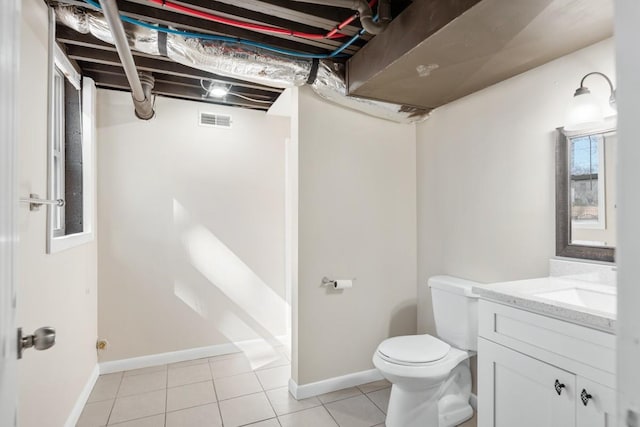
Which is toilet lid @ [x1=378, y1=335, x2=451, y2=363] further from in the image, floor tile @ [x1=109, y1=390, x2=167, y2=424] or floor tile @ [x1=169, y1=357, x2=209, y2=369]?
floor tile @ [x1=169, y1=357, x2=209, y2=369]

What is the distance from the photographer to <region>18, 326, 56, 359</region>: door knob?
69cm

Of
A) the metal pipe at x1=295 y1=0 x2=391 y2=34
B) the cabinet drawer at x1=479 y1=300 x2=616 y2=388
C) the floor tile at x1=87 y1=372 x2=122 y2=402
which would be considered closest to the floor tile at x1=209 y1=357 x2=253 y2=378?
the floor tile at x1=87 y1=372 x2=122 y2=402

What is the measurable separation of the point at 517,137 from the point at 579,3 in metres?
0.79

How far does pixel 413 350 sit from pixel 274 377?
1224 mm

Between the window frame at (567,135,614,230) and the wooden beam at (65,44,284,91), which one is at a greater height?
the wooden beam at (65,44,284,91)

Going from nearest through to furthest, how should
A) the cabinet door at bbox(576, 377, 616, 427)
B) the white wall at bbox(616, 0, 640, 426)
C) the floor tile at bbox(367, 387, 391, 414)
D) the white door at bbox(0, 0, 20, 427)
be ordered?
the white wall at bbox(616, 0, 640, 426) < the white door at bbox(0, 0, 20, 427) < the cabinet door at bbox(576, 377, 616, 427) < the floor tile at bbox(367, 387, 391, 414)

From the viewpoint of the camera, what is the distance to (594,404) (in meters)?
1.11

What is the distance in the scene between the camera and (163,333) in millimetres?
2785

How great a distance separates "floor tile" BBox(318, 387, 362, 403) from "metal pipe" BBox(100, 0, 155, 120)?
244 centimetres

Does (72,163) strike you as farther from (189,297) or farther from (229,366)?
(229,366)

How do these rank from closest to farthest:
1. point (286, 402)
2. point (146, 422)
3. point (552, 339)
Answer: point (552, 339), point (146, 422), point (286, 402)

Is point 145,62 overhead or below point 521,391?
overhead

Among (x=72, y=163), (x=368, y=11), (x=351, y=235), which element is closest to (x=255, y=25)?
(x=368, y=11)

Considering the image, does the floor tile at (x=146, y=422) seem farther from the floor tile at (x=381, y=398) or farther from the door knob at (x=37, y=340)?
the door knob at (x=37, y=340)
